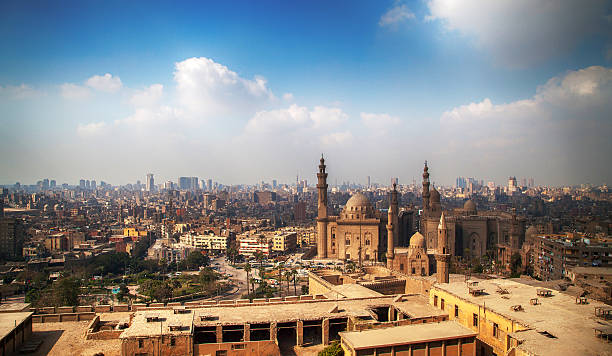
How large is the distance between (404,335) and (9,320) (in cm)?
1092

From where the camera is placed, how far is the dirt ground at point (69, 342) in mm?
12789

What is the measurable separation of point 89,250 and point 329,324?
39.9 metres

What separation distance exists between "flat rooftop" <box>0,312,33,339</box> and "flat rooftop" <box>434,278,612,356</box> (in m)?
12.6

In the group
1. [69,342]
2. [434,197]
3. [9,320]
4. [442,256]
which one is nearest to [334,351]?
[69,342]

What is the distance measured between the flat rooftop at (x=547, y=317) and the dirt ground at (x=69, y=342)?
10595mm

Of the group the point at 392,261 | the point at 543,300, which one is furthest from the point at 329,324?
the point at 392,261

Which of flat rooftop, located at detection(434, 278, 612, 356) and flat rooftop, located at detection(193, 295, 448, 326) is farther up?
flat rooftop, located at detection(434, 278, 612, 356)

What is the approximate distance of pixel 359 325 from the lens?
43.3 ft

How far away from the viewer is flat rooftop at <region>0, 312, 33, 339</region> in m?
12.2

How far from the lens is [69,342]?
13.5m

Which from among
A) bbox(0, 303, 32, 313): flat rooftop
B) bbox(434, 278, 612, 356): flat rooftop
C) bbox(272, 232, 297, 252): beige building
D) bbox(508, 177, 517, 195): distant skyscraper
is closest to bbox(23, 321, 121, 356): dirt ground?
bbox(0, 303, 32, 313): flat rooftop

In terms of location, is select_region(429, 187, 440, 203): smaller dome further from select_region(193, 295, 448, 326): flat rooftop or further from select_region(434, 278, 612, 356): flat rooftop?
select_region(193, 295, 448, 326): flat rooftop

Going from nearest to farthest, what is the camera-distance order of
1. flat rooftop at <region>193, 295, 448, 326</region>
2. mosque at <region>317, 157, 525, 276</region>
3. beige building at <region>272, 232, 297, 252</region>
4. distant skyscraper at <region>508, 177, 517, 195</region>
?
flat rooftop at <region>193, 295, 448, 326</region> < mosque at <region>317, 157, 525, 276</region> < beige building at <region>272, 232, 297, 252</region> < distant skyscraper at <region>508, 177, 517, 195</region>

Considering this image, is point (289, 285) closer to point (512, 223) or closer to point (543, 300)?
point (512, 223)
